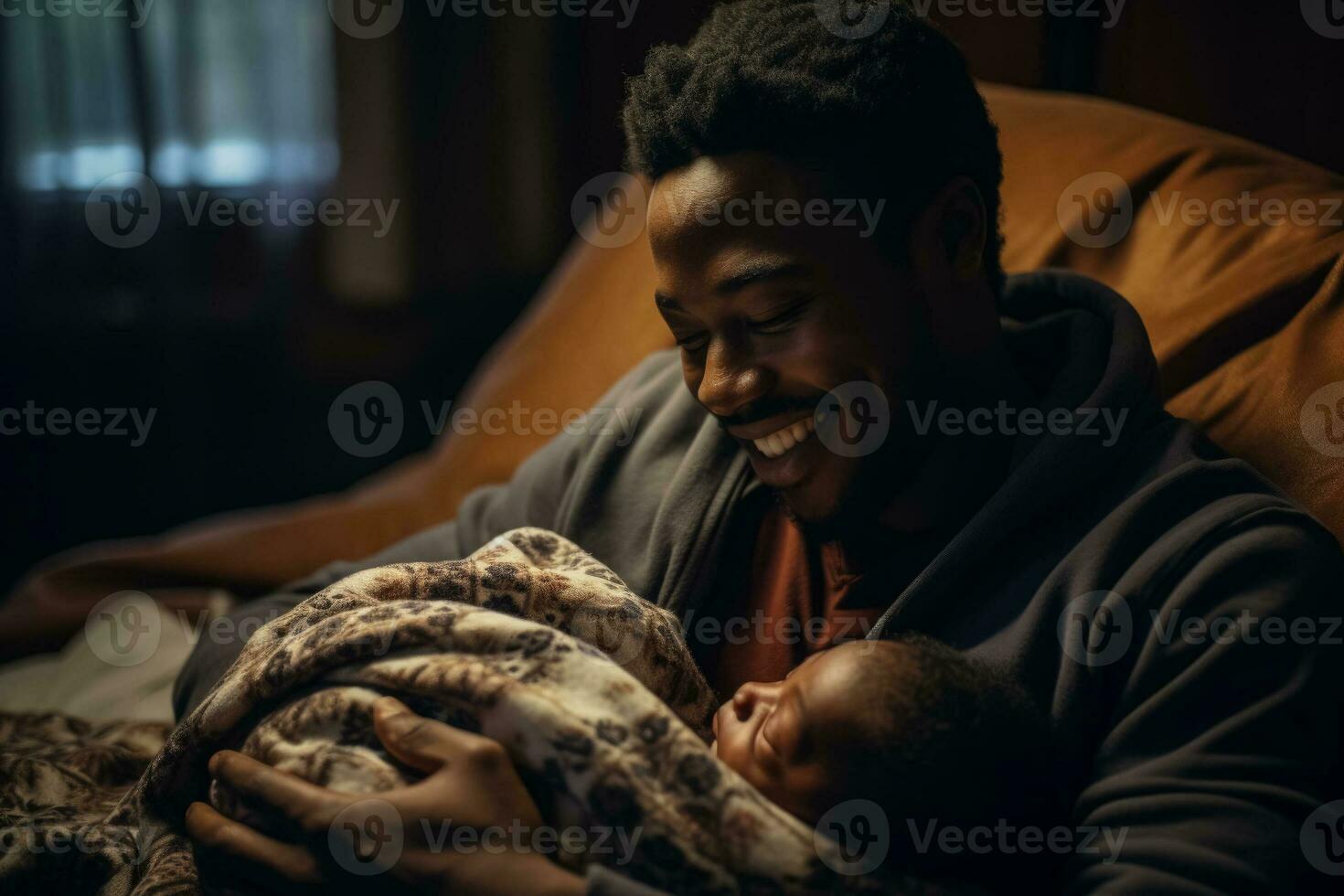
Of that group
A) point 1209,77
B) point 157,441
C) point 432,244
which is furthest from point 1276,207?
point 157,441

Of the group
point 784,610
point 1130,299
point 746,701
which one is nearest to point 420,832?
point 746,701

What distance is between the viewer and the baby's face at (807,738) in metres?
0.88

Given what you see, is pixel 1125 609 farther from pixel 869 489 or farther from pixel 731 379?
pixel 731 379

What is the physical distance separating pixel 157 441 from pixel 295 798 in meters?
2.43

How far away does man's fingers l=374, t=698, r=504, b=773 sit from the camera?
2.93ft

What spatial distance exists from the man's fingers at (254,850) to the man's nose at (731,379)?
20.5 inches

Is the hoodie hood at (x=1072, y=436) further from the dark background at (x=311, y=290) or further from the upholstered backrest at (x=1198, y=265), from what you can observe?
the dark background at (x=311, y=290)

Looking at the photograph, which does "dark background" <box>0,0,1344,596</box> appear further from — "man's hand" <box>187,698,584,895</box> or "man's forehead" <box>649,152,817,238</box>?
"man's hand" <box>187,698,584,895</box>

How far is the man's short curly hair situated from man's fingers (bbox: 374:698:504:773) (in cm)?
56

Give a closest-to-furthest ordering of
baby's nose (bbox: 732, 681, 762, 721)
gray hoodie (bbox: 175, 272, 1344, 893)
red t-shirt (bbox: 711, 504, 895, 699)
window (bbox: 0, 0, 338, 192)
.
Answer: gray hoodie (bbox: 175, 272, 1344, 893)
baby's nose (bbox: 732, 681, 762, 721)
red t-shirt (bbox: 711, 504, 895, 699)
window (bbox: 0, 0, 338, 192)

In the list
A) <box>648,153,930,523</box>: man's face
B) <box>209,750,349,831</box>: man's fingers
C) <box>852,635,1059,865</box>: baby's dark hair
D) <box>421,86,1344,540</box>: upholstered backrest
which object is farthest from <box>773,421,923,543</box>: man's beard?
<box>209,750,349,831</box>: man's fingers

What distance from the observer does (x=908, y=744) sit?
0.86m

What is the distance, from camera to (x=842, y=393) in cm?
106

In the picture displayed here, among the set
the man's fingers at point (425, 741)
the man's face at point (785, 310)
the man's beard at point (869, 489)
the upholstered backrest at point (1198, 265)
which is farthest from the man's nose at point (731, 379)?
the upholstered backrest at point (1198, 265)
